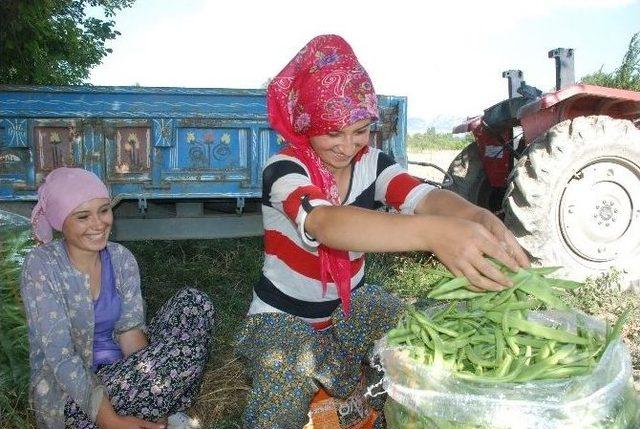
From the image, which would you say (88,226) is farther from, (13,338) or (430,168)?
(430,168)

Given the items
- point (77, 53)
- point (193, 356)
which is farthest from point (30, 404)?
point (77, 53)

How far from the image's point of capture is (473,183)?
6023 millimetres

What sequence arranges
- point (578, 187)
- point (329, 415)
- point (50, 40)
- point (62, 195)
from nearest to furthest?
1. point (329, 415)
2. point (62, 195)
3. point (578, 187)
4. point (50, 40)

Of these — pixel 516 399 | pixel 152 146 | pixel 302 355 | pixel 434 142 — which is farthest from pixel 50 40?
pixel 434 142

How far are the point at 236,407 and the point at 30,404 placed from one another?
997 millimetres

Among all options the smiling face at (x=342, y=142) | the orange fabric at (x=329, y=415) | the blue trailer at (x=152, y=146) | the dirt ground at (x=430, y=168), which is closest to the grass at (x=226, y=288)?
the blue trailer at (x=152, y=146)

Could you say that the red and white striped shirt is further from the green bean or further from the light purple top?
the light purple top

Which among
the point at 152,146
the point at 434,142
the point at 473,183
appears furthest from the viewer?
the point at 434,142

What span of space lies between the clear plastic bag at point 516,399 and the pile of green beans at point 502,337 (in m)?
0.04

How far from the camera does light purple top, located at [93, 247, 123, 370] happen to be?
2783mm

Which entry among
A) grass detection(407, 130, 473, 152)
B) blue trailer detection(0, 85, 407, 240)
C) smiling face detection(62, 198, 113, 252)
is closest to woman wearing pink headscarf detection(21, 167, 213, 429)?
smiling face detection(62, 198, 113, 252)

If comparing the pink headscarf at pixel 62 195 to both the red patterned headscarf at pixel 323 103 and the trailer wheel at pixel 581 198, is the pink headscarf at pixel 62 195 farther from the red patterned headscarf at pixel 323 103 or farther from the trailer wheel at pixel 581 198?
the trailer wheel at pixel 581 198

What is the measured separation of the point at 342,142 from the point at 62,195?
51.1 inches

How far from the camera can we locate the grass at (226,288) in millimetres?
3166
